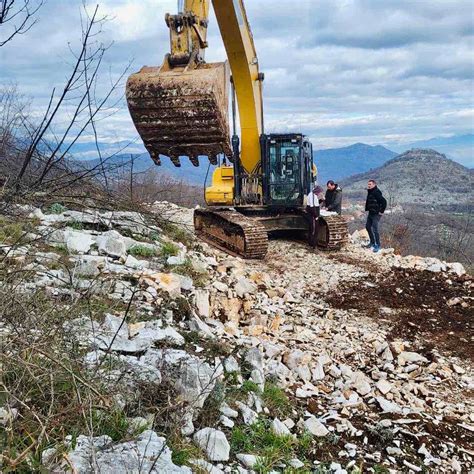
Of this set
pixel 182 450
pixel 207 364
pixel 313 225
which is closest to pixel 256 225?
pixel 313 225

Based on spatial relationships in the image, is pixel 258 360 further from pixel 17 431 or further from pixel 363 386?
pixel 17 431

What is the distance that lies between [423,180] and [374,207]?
8294 cm

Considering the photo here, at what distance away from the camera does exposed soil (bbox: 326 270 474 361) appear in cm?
638

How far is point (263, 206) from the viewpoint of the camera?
10.9 m

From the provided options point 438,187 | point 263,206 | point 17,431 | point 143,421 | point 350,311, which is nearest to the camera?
point 17,431

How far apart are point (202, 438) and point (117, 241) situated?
3.38 meters

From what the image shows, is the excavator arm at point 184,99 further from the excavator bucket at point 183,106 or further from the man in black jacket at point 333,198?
the man in black jacket at point 333,198

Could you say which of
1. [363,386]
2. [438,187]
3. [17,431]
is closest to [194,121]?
[363,386]

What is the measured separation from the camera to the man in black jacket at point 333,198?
12345mm

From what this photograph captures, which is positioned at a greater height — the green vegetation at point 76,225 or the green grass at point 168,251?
the green vegetation at point 76,225

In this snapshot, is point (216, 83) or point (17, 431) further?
point (216, 83)

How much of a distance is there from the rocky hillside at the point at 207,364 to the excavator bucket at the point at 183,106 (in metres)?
1.37

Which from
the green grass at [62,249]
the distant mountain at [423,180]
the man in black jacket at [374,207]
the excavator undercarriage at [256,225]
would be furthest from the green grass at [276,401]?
the distant mountain at [423,180]

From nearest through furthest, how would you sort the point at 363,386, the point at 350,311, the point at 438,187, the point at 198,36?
the point at 363,386
the point at 198,36
the point at 350,311
the point at 438,187
